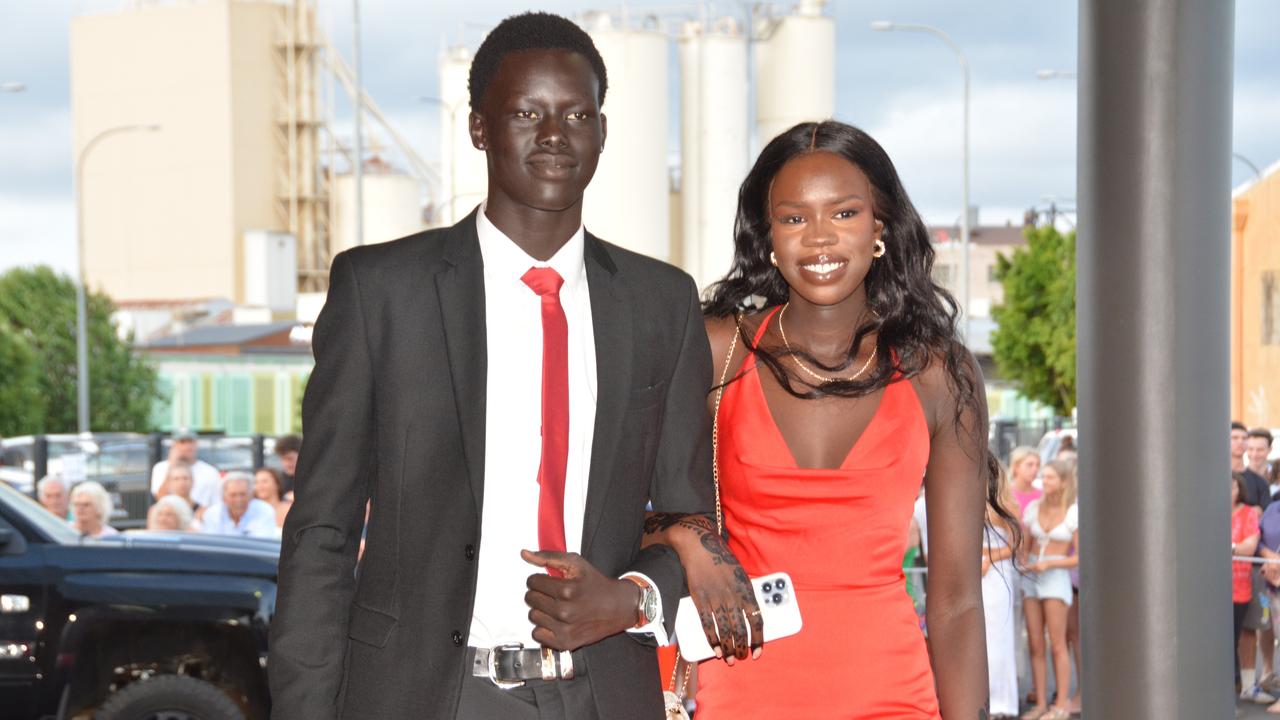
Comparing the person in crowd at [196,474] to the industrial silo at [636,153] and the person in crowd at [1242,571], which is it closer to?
the person in crowd at [1242,571]

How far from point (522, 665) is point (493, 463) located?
0.32 metres

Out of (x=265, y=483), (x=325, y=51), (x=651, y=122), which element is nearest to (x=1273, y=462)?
(x=265, y=483)

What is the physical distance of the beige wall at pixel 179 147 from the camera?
249 ft

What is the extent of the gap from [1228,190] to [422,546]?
119 inches

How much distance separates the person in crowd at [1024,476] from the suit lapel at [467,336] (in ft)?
30.1

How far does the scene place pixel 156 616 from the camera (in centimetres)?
767

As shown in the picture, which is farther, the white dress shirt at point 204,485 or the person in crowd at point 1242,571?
the white dress shirt at point 204,485

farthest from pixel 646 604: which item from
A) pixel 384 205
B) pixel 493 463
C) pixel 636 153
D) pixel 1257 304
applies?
pixel 384 205

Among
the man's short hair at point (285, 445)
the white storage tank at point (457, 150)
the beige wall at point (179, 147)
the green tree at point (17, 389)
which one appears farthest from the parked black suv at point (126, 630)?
the beige wall at point (179, 147)

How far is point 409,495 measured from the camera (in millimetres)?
2680

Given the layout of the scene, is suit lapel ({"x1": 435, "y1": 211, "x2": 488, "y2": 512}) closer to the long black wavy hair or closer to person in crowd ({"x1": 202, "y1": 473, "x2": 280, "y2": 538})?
the long black wavy hair

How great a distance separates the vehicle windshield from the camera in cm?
790

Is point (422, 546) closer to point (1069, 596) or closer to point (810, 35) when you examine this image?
point (1069, 596)

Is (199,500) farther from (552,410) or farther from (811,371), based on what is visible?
(552,410)
